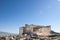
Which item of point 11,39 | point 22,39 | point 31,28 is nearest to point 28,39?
point 22,39

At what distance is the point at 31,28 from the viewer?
36438 mm

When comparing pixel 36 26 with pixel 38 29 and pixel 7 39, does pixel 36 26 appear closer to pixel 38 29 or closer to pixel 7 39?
pixel 38 29

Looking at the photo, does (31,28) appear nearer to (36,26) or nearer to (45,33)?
(36,26)

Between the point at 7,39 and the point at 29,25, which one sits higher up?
the point at 29,25

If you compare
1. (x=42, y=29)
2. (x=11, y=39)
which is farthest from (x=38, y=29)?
(x=11, y=39)

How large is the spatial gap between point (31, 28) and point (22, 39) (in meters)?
11.0

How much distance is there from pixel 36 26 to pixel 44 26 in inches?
104

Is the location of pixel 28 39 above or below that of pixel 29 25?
below

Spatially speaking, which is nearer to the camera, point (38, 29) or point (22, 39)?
point (22, 39)

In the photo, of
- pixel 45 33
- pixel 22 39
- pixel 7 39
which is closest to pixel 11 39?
pixel 7 39

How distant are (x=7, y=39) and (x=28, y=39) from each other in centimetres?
482

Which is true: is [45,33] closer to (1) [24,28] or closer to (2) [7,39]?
(1) [24,28]

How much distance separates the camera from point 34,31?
3650 centimetres

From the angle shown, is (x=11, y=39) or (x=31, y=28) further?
(x=31, y=28)
